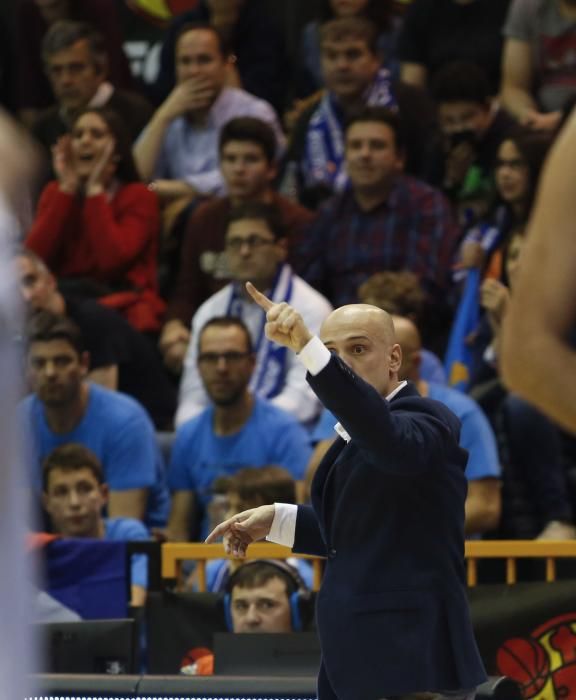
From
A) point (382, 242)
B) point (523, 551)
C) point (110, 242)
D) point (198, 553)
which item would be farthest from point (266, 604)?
point (110, 242)

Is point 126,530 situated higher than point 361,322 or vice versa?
point 361,322

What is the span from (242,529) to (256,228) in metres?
4.72

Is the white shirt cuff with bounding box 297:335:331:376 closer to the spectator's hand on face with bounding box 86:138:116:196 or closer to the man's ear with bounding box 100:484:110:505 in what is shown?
the man's ear with bounding box 100:484:110:505

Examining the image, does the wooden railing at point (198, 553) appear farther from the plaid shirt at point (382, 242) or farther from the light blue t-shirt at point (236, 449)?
the plaid shirt at point (382, 242)

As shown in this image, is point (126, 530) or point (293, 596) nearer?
point (293, 596)

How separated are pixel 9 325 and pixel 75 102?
8885 mm

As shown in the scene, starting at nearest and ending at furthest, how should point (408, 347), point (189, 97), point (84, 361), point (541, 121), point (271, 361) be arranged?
point (408, 347) → point (84, 361) → point (271, 361) → point (541, 121) → point (189, 97)

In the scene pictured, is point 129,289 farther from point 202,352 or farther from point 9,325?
point 9,325

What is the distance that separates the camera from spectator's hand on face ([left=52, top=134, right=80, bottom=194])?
32.8 feet

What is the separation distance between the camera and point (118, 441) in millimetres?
8523

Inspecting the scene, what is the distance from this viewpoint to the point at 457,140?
983 cm

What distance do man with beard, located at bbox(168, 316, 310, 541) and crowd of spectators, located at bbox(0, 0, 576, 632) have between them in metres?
0.01

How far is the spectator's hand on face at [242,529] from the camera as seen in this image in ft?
14.9

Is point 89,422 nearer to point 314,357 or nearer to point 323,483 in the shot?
point 323,483
